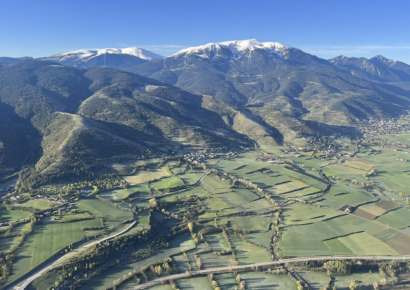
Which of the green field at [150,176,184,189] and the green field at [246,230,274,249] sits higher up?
the green field at [150,176,184,189]

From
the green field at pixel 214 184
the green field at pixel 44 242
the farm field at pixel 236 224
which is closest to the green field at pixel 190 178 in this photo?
the farm field at pixel 236 224

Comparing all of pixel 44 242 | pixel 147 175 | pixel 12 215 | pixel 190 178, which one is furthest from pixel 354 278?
pixel 12 215

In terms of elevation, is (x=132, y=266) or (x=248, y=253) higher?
(x=248, y=253)

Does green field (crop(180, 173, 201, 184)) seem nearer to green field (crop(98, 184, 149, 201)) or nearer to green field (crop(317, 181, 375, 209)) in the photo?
green field (crop(98, 184, 149, 201))

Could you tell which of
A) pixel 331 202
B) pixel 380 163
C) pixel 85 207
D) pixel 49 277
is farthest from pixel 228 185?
pixel 380 163

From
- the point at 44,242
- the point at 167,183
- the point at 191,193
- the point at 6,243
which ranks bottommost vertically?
the point at 44,242

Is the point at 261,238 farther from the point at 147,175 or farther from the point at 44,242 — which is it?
the point at 147,175

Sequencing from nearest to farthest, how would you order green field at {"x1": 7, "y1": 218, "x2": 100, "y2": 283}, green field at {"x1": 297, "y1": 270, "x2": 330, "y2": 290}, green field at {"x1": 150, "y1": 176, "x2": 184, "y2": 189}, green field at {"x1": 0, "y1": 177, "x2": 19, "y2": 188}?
green field at {"x1": 297, "y1": 270, "x2": 330, "y2": 290}, green field at {"x1": 7, "y1": 218, "x2": 100, "y2": 283}, green field at {"x1": 0, "y1": 177, "x2": 19, "y2": 188}, green field at {"x1": 150, "y1": 176, "x2": 184, "y2": 189}

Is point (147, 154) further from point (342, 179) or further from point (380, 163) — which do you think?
point (380, 163)

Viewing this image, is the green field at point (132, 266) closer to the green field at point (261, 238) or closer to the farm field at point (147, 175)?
the green field at point (261, 238)

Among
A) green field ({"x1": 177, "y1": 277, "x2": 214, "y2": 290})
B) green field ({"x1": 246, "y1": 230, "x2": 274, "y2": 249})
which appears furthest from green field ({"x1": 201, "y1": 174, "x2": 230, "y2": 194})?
green field ({"x1": 177, "y1": 277, "x2": 214, "y2": 290})

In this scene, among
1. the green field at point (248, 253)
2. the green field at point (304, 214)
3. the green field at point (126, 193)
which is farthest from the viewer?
the green field at point (126, 193)

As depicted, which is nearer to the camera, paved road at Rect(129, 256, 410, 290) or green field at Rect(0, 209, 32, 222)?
paved road at Rect(129, 256, 410, 290)
